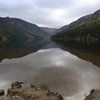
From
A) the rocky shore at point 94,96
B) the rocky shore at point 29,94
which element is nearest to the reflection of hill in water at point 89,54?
the rocky shore at point 94,96

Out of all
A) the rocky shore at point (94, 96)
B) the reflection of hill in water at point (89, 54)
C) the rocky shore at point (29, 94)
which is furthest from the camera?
the reflection of hill in water at point (89, 54)

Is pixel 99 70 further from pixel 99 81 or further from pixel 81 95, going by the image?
pixel 81 95

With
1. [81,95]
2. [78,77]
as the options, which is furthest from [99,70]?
[81,95]

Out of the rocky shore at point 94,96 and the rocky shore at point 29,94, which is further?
the rocky shore at point 29,94

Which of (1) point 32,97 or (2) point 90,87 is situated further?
(2) point 90,87

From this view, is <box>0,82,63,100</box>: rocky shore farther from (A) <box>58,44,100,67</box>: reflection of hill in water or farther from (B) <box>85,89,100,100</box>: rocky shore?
(A) <box>58,44,100,67</box>: reflection of hill in water

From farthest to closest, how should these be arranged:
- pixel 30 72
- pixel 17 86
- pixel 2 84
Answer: pixel 30 72 → pixel 2 84 → pixel 17 86

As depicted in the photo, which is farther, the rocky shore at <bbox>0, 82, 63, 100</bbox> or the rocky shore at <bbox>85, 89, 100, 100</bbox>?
the rocky shore at <bbox>0, 82, 63, 100</bbox>

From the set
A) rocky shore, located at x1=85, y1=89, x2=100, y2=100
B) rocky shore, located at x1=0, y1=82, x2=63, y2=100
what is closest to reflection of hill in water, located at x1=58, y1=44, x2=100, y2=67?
rocky shore, located at x1=85, y1=89, x2=100, y2=100

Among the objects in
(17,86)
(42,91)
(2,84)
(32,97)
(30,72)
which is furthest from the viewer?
(30,72)

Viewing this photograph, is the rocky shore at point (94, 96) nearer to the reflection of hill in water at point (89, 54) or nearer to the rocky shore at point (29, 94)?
the rocky shore at point (29, 94)

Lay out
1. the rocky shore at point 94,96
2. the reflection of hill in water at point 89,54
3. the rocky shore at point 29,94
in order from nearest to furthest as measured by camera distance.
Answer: the rocky shore at point 94,96 < the rocky shore at point 29,94 < the reflection of hill in water at point 89,54
